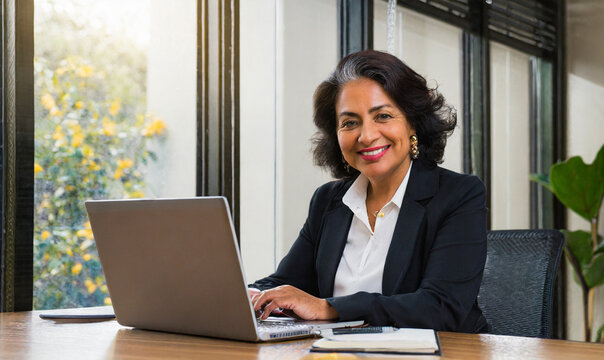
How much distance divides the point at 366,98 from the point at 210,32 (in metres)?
1.09

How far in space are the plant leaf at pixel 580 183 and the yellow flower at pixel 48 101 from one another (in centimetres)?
311

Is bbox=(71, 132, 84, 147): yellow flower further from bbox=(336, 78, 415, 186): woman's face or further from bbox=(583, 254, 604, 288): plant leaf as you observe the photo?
bbox=(583, 254, 604, 288): plant leaf

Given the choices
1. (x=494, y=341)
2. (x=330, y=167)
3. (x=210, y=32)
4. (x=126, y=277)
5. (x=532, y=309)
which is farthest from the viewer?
(x=210, y=32)

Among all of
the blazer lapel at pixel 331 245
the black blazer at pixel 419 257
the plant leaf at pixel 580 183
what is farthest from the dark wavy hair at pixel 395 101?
the plant leaf at pixel 580 183

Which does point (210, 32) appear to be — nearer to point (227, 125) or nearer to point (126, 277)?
point (227, 125)

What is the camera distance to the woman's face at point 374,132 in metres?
1.99

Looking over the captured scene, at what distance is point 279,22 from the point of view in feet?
10.5

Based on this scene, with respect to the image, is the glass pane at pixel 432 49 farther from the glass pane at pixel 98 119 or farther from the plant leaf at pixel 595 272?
the glass pane at pixel 98 119

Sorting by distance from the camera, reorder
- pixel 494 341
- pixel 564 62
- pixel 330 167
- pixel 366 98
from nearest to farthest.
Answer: pixel 494 341, pixel 366 98, pixel 330 167, pixel 564 62

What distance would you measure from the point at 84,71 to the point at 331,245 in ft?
3.58

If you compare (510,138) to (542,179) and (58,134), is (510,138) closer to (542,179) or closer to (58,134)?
(542,179)

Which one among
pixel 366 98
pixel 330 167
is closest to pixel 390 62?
pixel 366 98

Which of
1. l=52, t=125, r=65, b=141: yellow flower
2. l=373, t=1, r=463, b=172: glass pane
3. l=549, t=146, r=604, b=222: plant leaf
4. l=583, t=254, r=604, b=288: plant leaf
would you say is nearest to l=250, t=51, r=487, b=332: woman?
l=52, t=125, r=65, b=141: yellow flower

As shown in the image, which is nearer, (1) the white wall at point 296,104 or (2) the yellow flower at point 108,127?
(2) the yellow flower at point 108,127
